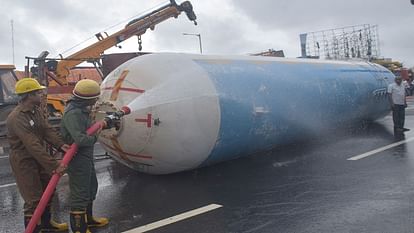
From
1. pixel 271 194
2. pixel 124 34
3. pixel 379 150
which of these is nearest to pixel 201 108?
pixel 271 194

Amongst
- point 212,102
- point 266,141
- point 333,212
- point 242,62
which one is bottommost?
point 333,212

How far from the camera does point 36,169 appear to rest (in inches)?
187

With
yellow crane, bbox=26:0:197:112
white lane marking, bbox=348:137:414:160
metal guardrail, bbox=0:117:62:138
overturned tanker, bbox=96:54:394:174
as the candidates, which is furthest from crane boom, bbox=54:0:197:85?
white lane marking, bbox=348:137:414:160

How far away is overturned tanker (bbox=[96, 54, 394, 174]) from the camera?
607 centimetres

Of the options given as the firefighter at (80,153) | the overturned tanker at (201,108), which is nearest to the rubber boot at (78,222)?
the firefighter at (80,153)

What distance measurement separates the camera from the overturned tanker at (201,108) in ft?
19.9

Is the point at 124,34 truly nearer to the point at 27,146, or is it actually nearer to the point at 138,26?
the point at 138,26

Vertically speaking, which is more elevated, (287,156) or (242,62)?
(242,62)

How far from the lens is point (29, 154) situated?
15.4 feet

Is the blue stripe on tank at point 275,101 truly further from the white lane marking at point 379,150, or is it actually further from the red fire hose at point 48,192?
the red fire hose at point 48,192

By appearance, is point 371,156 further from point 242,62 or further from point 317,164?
point 242,62

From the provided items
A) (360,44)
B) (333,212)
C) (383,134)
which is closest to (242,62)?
(333,212)

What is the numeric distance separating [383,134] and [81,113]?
8242 mm

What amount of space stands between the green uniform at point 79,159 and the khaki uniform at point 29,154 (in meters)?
0.21
